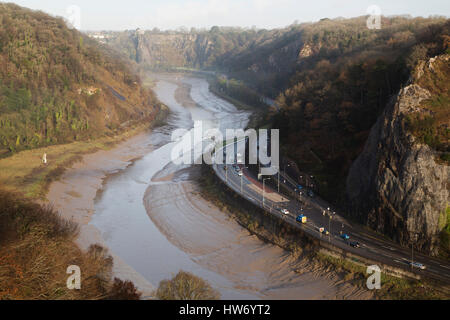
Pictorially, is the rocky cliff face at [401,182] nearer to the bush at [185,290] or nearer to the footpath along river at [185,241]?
the footpath along river at [185,241]

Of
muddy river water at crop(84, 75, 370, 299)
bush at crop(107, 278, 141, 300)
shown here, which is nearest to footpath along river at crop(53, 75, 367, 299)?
muddy river water at crop(84, 75, 370, 299)

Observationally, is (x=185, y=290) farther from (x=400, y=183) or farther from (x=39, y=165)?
(x=39, y=165)

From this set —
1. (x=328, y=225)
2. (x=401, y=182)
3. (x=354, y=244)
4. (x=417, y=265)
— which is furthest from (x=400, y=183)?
(x=417, y=265)

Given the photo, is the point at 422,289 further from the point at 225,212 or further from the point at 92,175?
the point at 92,175

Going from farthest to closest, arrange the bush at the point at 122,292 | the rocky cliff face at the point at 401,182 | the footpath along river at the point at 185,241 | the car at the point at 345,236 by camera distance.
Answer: the car at the point at 345,236 < the rocky cliff face at the point at 401,182 < the footpath along river at the point at 185,241 < the bush at the point at 122,292

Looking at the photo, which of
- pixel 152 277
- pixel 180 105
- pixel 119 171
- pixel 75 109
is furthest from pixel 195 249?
pixel 180 105

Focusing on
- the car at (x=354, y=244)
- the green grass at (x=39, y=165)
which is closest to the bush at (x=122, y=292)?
the car at (x=354, y=244)
